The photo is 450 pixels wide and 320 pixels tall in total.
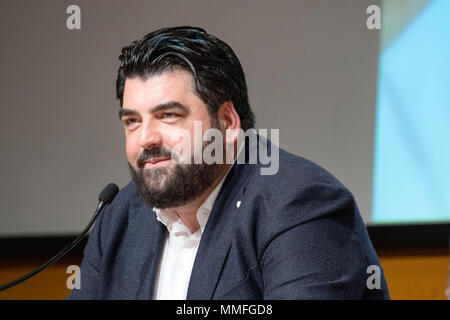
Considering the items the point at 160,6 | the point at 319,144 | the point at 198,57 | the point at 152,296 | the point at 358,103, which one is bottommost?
the point at 152,296

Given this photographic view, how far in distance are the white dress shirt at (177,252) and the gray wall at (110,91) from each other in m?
0.70

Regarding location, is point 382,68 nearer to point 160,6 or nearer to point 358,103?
point 358,103

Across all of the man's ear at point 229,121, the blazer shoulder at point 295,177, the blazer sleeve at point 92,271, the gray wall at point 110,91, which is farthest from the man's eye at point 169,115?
the gray wall at point 110,91

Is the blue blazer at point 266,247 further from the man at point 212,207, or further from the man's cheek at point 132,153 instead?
the man's cheek at point 132,153

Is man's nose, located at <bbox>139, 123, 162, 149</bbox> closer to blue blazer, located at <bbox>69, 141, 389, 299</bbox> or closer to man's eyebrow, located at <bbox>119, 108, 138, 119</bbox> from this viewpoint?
man's eyebrow, located at <bbox>119, 108, 138, 119</bbox>

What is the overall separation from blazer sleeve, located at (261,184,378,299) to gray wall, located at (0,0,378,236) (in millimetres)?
828

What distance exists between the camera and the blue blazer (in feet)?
3.89

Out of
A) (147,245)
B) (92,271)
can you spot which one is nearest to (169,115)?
(147,245)

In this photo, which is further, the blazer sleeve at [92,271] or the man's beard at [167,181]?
the blazer sleeve at [92,271]

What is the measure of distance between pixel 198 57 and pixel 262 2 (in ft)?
2.30

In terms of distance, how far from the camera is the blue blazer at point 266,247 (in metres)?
1.19

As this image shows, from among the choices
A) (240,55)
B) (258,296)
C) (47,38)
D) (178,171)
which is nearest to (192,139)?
(178,171)

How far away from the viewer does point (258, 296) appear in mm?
1253

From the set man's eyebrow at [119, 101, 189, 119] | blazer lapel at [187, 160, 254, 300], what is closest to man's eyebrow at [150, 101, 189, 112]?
man's eyebrow at [119, 101, 189, 119]
